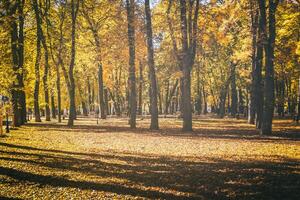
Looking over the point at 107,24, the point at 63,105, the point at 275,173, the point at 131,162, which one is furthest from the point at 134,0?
the point at 63,105

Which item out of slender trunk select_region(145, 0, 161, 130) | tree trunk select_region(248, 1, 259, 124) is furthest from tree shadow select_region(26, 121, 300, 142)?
tree trunk select_region(248, 1, 259, 124)

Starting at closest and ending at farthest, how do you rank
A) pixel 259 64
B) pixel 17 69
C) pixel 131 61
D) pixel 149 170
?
pixel 149 170
pixel 17 69
pixel 131 61
pixel 259 64

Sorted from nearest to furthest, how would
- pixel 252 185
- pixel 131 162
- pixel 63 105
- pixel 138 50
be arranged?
pixel 252 185, pixel 131 162, pixel 138 50, pixel 63 105

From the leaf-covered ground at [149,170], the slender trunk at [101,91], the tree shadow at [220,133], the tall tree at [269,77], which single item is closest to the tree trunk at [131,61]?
the tree shadow at [220,133]

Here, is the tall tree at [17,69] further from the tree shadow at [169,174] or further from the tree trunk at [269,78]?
the tree trunk at [269,78]

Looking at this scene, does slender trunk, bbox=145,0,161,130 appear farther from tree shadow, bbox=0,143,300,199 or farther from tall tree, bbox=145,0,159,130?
tree shadow, bbox=0,143,300,199

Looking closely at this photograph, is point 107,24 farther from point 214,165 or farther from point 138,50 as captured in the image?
point 214,165

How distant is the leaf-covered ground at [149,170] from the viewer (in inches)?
326

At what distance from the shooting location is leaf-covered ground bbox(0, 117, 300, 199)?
8.29 m

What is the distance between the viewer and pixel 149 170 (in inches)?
423

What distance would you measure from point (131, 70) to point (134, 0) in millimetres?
5803

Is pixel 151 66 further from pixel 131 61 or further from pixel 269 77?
pixel 269 77

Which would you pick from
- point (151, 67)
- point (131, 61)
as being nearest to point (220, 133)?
point (151, 67)

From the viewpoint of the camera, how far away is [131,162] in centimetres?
1201
